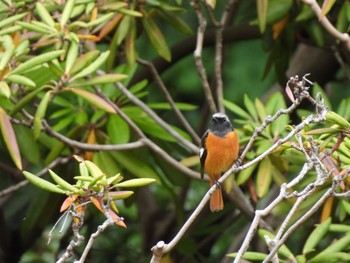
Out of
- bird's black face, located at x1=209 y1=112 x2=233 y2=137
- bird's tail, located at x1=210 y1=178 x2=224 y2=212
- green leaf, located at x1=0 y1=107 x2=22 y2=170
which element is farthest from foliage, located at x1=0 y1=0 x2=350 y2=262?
bird's black face, located at x1=209 y1=112 x2=233 y2=137

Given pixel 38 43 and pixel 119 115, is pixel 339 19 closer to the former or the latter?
pixel 119 115

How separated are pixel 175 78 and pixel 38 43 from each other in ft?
8.28

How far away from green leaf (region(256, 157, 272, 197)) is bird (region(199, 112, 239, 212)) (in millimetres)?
198

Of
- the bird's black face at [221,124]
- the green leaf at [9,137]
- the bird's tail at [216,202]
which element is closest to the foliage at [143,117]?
the green leaf at [9,137]

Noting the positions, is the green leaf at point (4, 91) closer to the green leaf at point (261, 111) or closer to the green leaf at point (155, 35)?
the green leaf at point (155, 35)

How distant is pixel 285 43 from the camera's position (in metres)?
5.29

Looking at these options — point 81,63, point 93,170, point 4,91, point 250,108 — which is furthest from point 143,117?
point 93,170

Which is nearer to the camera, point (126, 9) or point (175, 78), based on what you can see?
point (126, 9)

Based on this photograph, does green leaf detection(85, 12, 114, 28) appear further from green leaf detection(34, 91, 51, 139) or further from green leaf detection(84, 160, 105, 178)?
green leaf detection(84, 160, 105, 178)

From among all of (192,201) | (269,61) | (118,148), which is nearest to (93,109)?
(118,148)

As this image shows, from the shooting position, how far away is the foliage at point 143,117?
4074 millimetres

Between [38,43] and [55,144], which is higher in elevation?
[38,43]

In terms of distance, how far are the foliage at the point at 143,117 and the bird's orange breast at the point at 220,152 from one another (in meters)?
0.12

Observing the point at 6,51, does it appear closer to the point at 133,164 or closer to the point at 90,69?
the point at 90,69
